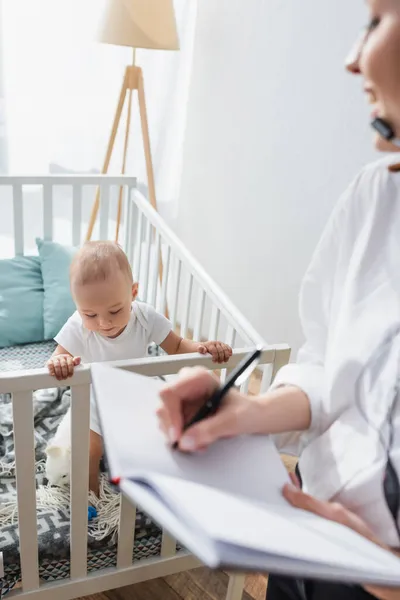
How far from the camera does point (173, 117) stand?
7.72 feet

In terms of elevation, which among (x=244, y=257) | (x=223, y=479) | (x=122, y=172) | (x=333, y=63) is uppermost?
(x=333, y=63)

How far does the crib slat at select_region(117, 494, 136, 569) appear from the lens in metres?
1.13

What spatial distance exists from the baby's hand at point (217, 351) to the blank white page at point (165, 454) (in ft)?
1.41

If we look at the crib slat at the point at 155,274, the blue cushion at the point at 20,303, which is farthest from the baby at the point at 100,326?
the blue cushion at the point at 20,303

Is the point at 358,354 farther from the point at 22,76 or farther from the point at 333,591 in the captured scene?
the point at 22,76

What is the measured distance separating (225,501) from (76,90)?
78.9 inches

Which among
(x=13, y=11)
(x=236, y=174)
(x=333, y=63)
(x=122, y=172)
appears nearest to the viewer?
(x=333, y=63)

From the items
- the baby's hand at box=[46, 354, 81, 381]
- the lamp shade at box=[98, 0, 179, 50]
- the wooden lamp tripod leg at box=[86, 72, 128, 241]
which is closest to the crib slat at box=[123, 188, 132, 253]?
the wooden lamp tripod leg at box=[86, 72, 128, 241]

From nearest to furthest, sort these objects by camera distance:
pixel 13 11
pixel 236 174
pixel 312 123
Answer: pixel 312 123 < pixel 13 11 < pixel 236 174

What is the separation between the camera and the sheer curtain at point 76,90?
204cm

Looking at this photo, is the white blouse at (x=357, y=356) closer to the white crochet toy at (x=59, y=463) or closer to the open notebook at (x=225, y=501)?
the open notebook at (x=225, y=501)

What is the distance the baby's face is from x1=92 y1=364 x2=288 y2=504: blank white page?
67 centimetres

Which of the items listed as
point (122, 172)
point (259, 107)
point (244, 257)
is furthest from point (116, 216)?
point (259, 107)

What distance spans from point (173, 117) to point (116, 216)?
46 centimetres
